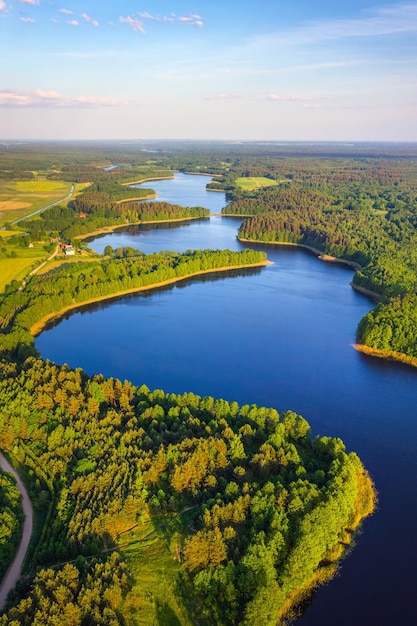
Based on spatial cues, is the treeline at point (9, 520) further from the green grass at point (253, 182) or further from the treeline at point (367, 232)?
the green grass at point (253, 182)

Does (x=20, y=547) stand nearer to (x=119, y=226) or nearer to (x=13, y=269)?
(x=13, y=269)

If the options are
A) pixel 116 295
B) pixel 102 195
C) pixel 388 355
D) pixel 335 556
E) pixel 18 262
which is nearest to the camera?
pixel 335 556

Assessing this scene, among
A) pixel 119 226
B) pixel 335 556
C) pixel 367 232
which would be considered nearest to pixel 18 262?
pixel 119 226

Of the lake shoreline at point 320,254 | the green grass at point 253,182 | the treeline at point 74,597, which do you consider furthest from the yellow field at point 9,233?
the green grass at point 253,182

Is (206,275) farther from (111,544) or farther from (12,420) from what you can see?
(111,544)

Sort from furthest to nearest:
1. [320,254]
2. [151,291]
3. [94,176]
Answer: [94,176]
[320,254]
[151,291]

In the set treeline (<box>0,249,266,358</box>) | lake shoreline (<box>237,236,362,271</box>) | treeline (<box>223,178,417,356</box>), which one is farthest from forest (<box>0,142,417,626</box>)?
lake shoreline (<box>237,236,362,271</box>)

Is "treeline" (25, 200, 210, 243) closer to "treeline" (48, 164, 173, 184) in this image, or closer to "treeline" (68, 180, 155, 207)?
"treeline" (68, 180, 155, 207)
